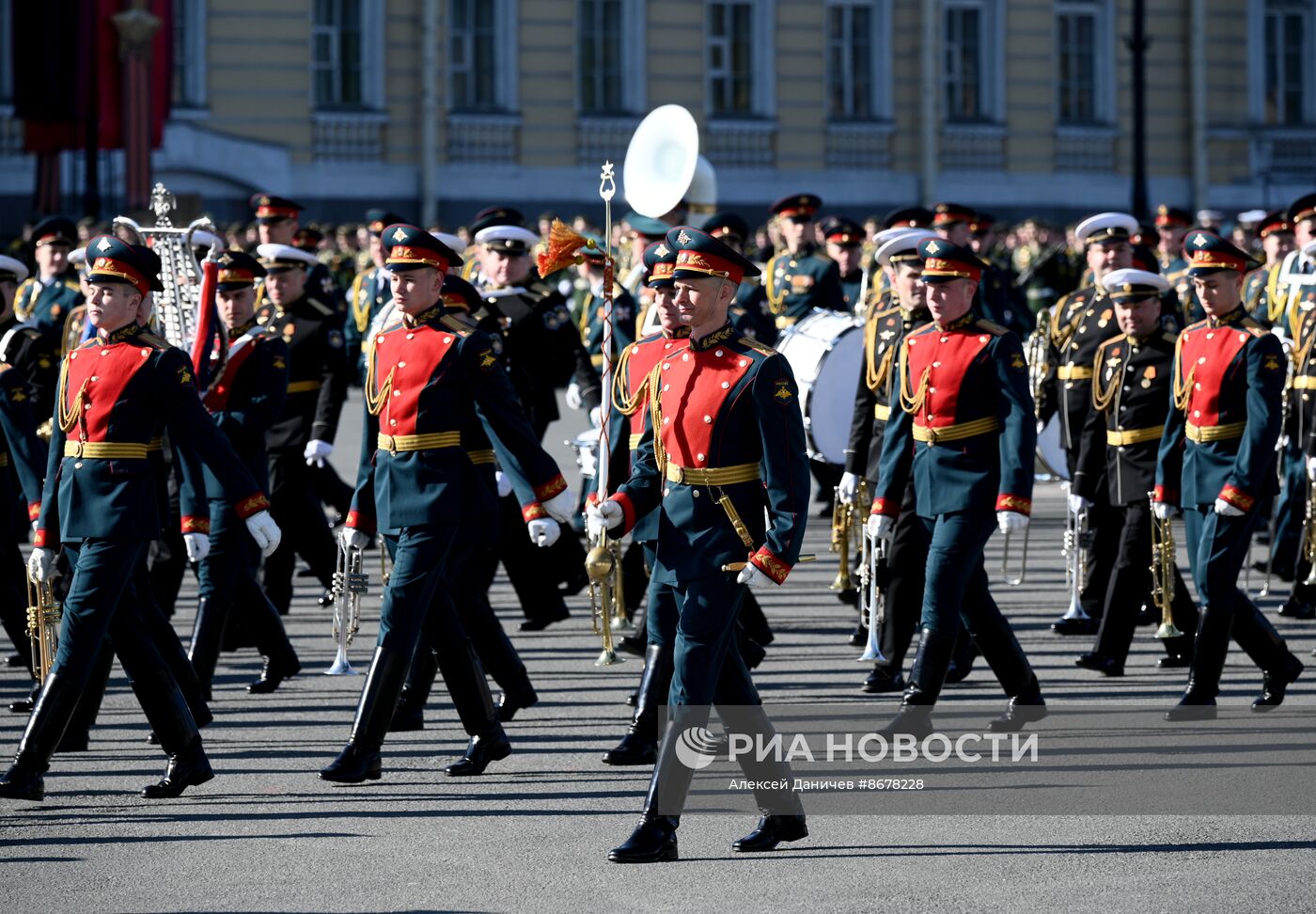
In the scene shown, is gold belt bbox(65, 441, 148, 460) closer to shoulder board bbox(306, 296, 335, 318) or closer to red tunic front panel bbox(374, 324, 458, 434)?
red tunic front panel bbox(374, 324, 458, 434)

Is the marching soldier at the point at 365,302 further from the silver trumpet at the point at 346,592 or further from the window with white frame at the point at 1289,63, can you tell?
the window with white frame at the point at 1289,63

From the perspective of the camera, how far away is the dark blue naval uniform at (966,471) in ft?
A: 27.7

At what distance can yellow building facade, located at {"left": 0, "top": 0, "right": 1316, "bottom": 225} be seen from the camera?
106ft

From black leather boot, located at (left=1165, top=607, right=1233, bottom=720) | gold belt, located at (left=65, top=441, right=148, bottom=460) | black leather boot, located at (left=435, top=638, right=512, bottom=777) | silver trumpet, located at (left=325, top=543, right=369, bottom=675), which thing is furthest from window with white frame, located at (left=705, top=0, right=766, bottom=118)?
gold belt, located at (left=65, top=441, right=148, bottom=460)

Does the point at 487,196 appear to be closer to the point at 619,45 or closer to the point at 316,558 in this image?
the point at 619,45

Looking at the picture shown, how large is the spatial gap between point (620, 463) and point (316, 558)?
2.85 meters

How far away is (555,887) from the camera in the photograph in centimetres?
659

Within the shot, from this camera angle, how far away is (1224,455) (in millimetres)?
8945

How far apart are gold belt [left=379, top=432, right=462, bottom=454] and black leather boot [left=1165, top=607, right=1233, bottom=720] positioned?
2.78 meters

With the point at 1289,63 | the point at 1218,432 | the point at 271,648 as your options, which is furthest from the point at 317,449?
the point at 1289,63

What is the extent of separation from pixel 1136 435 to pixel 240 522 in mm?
3660

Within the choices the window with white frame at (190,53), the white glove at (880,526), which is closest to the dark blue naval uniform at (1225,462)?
the white glove at (880,526)

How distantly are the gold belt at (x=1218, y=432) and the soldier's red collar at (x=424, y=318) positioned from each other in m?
2.85

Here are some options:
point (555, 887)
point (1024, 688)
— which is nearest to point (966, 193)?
point (1024, 688)
